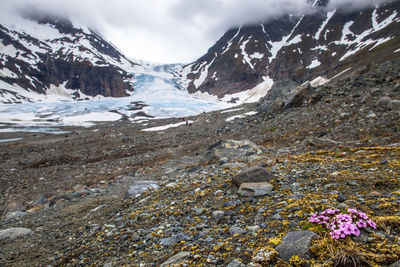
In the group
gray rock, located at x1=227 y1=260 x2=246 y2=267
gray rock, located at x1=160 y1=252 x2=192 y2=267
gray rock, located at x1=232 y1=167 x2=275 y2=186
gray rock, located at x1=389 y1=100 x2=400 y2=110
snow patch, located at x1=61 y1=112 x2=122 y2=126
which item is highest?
gray rock, located at x1=389 y1=100 x2=400 y2=110

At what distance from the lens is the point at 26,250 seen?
5.19 metres

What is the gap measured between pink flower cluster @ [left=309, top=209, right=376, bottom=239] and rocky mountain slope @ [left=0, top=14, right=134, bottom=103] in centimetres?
17507

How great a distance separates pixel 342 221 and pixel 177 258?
2356mm

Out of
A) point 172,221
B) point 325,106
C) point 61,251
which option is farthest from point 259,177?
point 325,106

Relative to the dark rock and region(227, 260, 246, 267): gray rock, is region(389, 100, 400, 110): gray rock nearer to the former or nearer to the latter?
region(227, 260, 246, 267): gray rock

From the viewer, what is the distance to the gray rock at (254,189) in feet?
15.6

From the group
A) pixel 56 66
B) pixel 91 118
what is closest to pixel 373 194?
pixel 91 118

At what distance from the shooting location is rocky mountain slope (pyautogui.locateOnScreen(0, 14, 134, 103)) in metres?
158

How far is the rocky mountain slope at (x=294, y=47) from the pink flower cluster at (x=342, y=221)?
122m

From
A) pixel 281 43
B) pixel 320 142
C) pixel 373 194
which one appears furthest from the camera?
pixel 281 43

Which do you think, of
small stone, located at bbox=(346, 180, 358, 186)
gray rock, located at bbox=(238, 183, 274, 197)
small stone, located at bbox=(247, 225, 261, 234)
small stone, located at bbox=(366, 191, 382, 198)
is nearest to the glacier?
gray rock, located at bbox=(238, 183, 274, 197)

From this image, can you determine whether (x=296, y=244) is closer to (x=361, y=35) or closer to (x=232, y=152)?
(x=232, y=152)

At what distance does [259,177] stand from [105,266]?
3.79 m

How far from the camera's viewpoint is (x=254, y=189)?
4.94 meters
